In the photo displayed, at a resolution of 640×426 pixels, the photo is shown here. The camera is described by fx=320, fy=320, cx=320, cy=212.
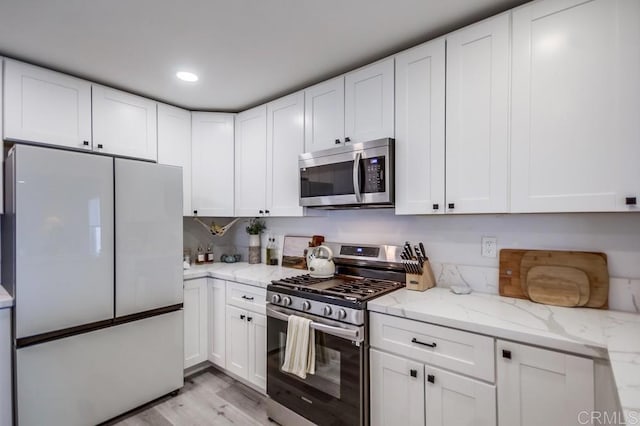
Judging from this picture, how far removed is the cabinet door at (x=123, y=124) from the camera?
2.53 meters

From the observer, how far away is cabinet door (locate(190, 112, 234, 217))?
10.4ft

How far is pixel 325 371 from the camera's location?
6.31 ft

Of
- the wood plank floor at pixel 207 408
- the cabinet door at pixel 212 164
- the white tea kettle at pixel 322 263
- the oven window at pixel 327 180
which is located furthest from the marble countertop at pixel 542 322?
the cabinet door at pixel 212 164

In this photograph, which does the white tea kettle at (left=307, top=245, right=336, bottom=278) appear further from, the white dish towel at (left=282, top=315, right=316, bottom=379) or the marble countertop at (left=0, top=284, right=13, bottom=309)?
the marble countertop at (left=0, top=284, right=13, bottom=309)

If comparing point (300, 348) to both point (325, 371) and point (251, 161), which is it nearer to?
Result: point (325, 371)

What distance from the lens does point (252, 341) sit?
250 centimetres

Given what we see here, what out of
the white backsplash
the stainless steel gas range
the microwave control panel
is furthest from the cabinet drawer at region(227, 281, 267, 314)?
the microwave control panel

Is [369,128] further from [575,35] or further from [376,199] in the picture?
[575,35]

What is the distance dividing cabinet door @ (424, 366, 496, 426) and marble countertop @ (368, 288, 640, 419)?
0.82 feet

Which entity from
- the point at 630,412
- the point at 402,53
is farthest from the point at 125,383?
the point at 402,53

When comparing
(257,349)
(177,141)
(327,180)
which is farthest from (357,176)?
(177,141)

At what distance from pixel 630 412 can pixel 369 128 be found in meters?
1.82

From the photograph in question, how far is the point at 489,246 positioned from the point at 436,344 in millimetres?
778

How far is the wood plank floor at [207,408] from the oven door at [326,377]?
0.30m
